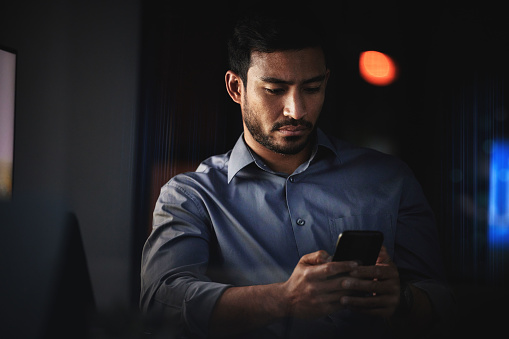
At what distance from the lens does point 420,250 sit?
2.65 feet

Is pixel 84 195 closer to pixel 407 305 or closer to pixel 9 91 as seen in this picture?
pixel 9 91

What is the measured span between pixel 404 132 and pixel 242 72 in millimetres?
342

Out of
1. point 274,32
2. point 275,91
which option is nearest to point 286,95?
point 275,91

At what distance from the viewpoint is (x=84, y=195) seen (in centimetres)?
78

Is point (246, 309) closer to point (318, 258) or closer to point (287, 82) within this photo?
point (318, 258)

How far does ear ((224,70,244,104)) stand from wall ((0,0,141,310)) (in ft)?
0.65

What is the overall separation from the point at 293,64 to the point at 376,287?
0.42 metres

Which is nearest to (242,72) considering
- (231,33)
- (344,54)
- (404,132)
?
(231,33)

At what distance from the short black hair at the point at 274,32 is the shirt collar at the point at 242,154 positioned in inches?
5.5

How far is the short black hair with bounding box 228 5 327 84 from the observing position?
31.7 inches

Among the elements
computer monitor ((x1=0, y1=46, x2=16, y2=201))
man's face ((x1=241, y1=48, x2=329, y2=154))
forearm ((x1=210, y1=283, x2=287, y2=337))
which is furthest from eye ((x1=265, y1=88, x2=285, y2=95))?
computer monitor ((x1=0, y1=46, x2=16, y2=201))

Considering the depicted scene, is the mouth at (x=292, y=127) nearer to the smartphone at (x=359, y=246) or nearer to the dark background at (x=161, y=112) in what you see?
the dark background at (x=161, y=112)

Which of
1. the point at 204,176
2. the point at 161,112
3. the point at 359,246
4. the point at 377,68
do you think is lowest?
the point at 359,246

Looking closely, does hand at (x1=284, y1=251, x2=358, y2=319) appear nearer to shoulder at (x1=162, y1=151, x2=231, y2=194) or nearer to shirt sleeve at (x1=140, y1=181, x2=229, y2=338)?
shirt sleeve at (x1=140, y1=181, x2=229, y2=338)
